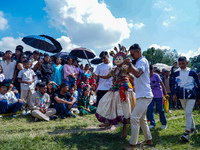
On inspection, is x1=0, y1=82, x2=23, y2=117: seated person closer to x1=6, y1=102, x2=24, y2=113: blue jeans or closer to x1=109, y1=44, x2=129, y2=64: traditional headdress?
x1=6, y1=102, x2=24, y2=113: blue jeans

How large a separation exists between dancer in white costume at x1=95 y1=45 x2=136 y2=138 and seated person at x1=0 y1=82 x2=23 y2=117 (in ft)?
10.9

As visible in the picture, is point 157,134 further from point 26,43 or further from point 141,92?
point 26,43

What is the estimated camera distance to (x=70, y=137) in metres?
3.89

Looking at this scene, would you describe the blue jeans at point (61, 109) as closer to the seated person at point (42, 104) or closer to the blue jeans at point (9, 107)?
the seated person at point (42, 104)

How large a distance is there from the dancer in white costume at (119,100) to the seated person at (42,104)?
7.50ft

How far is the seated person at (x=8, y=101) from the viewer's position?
5645mm

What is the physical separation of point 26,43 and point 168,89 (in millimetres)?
7896

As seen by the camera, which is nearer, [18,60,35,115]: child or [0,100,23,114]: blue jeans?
[0,100,23,114]: blue jeans

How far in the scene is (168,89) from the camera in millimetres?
9109

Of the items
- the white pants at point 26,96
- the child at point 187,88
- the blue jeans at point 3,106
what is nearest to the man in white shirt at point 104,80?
the child at point 187,88

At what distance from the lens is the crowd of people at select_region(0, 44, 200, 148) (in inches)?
136

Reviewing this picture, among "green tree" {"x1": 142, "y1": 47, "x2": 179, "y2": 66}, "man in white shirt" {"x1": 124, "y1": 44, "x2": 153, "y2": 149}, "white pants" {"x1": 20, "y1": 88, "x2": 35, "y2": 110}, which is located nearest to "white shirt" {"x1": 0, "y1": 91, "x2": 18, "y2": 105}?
"white pants" {"x1": 20, "y1": 88, "x2": 35, "y2": 110}

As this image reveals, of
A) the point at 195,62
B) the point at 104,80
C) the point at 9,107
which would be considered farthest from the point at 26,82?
the point at 195,62

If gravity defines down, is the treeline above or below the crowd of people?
above
